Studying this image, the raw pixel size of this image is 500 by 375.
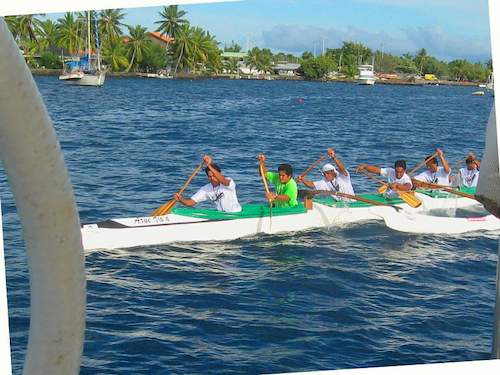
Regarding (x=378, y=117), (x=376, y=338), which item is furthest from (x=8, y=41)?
(x=378, y=117)

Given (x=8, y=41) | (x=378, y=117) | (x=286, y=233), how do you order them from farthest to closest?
(x=378, y=117) < (x=286, y=233) < (x=8, y=41)

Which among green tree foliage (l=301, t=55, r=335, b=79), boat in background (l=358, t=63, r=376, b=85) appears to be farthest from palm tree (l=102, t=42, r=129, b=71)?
boat in background (l=358, t=63, r=376, b=85)

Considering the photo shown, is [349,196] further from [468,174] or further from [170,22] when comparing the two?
[170,22]

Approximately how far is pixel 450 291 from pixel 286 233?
321 centimetres

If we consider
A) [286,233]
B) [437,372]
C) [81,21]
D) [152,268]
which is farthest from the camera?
[81,21]

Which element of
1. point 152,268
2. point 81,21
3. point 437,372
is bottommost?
point 152,268

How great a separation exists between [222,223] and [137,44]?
2726 inches

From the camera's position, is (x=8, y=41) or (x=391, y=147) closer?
(x=8, y=41)

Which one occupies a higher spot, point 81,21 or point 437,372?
point 81,21

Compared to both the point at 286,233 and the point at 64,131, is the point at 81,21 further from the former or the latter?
the point at 286,233

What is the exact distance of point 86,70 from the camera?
191ft

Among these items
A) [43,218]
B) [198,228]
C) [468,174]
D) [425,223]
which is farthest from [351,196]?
[43,218]

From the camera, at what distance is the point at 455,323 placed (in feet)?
25.5

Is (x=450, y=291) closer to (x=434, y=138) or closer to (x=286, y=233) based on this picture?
(x=286, y=233)
